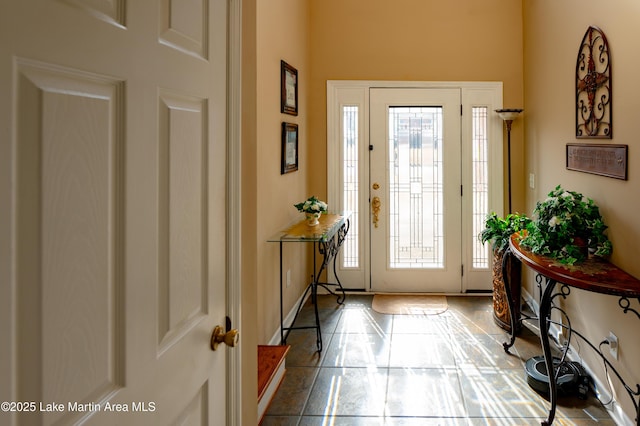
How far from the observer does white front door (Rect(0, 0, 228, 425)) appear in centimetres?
69

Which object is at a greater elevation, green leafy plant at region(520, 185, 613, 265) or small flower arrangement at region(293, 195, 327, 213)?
small flower arrangement at region(293, 195, 327, 213)

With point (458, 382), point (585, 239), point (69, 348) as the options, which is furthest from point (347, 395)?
point (69, 348)

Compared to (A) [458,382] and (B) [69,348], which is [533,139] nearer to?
(A) [458,382]

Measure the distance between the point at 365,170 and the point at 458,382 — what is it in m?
2.44

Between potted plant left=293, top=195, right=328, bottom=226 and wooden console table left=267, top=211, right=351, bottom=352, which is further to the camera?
potted plant left=293, top=195, right=328, bottom=226

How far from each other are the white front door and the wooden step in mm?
1324

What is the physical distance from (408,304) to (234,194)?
343 cm

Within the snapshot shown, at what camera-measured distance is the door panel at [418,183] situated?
4805 mm

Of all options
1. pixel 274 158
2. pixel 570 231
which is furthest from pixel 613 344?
pixel 274 158

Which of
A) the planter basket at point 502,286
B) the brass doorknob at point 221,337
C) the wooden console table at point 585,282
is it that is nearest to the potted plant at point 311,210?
the planter basket at point 502,286

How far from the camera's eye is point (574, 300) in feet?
10.6

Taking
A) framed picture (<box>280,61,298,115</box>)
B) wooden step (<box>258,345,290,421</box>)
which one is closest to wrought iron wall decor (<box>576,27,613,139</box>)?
framed picture (<box>280,61,298,115</box>)

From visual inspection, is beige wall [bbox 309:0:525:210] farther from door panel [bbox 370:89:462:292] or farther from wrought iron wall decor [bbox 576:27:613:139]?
wrought iron wall decor [bbox 576:27:613:139]

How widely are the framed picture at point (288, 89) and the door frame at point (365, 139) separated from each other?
783mm
